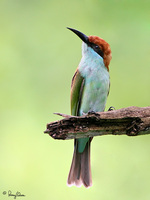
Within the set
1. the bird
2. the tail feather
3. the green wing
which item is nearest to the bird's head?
the bird

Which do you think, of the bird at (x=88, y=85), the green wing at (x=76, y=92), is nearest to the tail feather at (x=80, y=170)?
the bird at (x=88, y=85)

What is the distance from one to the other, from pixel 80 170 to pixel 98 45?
150cm

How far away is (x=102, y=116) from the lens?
8.48 ft

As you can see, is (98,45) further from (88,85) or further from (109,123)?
(109,123)

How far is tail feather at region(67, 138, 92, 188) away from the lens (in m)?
3.76

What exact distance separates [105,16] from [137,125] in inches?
67.7

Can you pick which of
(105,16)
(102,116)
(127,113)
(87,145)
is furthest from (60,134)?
(105,16)

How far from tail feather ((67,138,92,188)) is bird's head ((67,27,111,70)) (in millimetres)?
1040

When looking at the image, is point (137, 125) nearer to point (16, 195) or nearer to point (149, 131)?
point (149, 131)

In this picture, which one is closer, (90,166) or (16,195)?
(16,195)

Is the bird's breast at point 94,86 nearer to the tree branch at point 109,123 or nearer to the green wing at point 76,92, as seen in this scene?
the green wing at point 76,92

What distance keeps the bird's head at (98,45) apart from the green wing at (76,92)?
0.35 m

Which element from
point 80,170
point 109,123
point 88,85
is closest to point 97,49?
point 88,85

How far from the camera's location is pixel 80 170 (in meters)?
3.81
